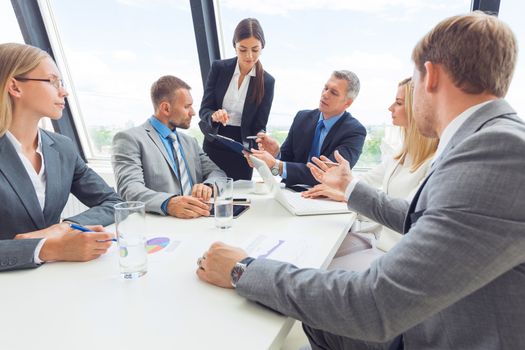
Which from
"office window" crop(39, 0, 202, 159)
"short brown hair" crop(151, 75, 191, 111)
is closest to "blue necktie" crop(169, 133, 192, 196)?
"short brown hair" crop(151, 75, 191, 111)

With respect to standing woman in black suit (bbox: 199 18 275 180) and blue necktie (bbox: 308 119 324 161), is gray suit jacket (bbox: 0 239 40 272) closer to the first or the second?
standing woman in black suit (bbox: 199 18 275 180)

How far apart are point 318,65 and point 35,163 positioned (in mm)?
2442

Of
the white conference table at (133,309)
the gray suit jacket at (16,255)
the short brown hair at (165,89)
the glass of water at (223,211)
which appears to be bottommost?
the glass of water at (223,211)

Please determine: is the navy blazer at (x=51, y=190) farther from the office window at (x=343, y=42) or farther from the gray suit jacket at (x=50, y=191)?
the office window at (x=343, y=42)

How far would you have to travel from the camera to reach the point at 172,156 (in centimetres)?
207

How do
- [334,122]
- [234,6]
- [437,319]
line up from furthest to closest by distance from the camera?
[234,6]
[334,122]
[437,319]

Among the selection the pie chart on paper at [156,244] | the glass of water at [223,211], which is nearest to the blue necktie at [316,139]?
the glass of water at [223,211]

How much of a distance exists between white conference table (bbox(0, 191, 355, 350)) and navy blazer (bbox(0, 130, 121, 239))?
0.40 metres

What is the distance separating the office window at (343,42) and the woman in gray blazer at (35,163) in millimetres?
1706

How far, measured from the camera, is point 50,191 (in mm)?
1431

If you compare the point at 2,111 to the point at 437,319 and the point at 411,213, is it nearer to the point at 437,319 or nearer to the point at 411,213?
the point at 411,213

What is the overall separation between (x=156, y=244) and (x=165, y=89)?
124 cm

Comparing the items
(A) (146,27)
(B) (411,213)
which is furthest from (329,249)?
(A) (146,27)

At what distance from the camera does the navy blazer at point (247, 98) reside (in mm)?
2615
